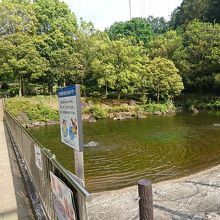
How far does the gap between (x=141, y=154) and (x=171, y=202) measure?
7.48 meters

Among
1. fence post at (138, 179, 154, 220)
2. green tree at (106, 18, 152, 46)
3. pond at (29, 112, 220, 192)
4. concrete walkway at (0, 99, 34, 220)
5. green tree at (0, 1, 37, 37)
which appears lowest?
pond at (29, 112, 220, 192)

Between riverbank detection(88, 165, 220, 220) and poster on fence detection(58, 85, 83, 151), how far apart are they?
13.6ft

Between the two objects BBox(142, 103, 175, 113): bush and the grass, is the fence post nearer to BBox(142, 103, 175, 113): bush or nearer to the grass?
the grass

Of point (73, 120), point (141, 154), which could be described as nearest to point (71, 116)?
point (73, 120)

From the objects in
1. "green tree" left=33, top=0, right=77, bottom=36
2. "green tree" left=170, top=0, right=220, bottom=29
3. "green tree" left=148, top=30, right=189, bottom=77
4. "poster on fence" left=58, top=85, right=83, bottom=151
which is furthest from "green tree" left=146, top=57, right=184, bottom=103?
"poster on fence" left=58, top=85, right=83, bottom=151

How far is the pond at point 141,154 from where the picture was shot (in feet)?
39.6

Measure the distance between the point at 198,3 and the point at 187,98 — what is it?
33217mm

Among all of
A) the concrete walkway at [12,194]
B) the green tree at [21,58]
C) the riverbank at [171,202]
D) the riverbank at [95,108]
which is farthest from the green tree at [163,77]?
the concrete walkway at [12,194]

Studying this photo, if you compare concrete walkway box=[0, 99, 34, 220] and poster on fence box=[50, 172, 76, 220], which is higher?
poster on fence box=[50, 172, 76, 220]

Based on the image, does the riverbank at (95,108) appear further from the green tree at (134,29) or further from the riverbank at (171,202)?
the green tree at (134,29)

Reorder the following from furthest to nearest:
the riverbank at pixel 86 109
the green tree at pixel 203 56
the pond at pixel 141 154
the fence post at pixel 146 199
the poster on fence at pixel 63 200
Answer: the green tree at pixel 203 56, the riverbank at pixel 86 109, the pond at pixel 141 154, the fence post at pixel 146 199, the poster on fence at pixel 63 200

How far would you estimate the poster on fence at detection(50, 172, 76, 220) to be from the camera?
2.92m

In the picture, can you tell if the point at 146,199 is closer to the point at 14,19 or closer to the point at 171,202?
the point at 171,202

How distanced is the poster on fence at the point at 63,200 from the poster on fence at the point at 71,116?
1.83ft
